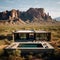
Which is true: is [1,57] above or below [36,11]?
below

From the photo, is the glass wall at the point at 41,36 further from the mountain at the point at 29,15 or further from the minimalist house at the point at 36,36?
the mountain at the point at 29,15

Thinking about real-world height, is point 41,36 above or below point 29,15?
below

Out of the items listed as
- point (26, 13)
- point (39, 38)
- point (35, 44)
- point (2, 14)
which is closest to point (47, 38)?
point (39, 38)

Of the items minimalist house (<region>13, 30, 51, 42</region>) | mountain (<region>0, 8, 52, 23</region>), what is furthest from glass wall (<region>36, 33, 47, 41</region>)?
mountain (<region>0, 8, 52, 23</region>)

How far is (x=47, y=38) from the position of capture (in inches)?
1186

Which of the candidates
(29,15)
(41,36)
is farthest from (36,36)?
(29,15)

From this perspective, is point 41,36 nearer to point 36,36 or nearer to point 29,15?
point 36,36

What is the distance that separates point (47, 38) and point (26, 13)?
120328 millimetres

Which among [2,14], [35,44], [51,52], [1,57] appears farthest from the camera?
[2,14]

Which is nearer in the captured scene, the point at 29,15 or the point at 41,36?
the point at 41,36

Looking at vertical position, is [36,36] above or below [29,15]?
below

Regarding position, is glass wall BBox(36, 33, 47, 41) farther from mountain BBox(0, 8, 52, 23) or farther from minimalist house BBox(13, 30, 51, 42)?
mountain BBox(0, 8, 52, 23)

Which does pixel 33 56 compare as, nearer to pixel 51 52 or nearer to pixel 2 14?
pixel 51 52

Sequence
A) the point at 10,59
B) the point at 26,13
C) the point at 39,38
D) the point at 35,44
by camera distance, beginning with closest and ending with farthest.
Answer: the point at 10,59 < the point at 35,44 < the point at 39,38 < the point at 26,13
